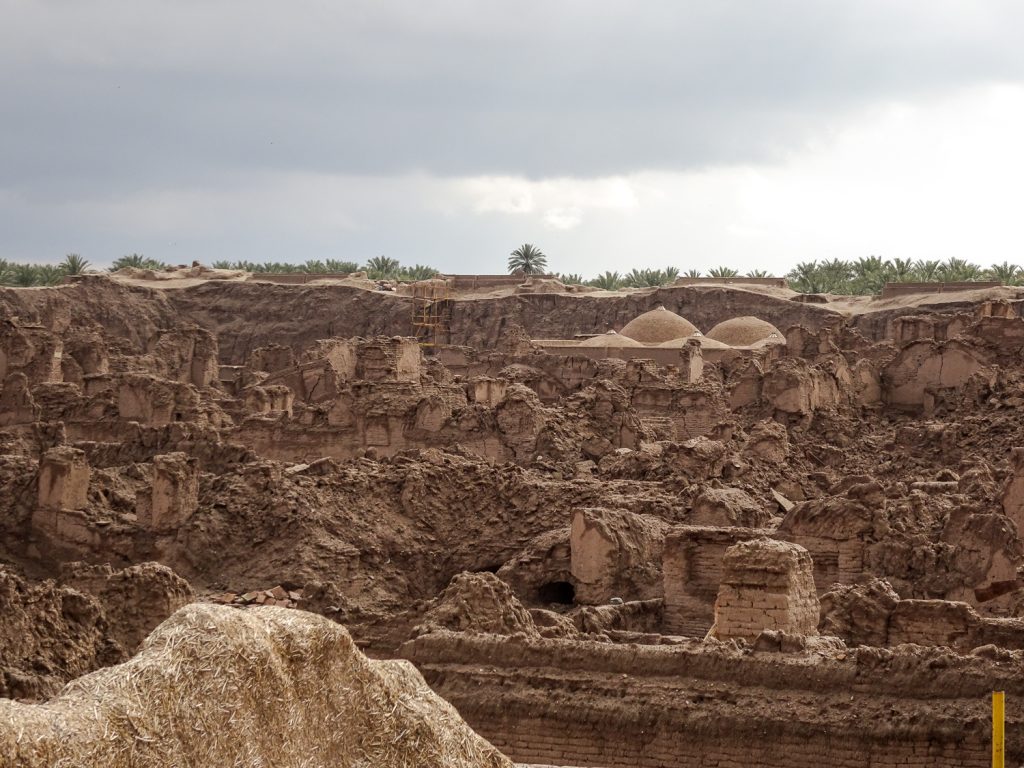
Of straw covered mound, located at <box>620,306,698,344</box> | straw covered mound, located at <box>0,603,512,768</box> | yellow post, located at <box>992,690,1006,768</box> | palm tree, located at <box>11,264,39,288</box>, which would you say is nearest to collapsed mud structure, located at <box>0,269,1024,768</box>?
straw covered mound, located at <box>0,603,512,768</box>

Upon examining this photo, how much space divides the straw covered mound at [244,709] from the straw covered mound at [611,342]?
39117 mm

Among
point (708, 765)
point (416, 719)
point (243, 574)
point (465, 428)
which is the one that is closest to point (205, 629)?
point (416, 719)

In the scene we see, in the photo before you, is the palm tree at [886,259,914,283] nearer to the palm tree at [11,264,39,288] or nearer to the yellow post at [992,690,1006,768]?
the palm tree at [11,264,39,288]

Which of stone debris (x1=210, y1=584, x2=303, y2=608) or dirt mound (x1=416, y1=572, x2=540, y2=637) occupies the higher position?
dirt mound (x1=416, y1=572, x2=540, y2=637)

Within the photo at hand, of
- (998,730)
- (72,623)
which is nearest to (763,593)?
(998,730)

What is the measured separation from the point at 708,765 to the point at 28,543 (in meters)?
13.7

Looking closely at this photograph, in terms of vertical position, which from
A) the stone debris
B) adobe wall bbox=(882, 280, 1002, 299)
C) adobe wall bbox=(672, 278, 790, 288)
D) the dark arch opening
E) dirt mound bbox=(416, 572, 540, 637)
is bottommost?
the stone debris

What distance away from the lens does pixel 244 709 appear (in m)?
8.95

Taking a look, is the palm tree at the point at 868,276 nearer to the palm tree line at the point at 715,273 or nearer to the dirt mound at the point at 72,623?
the palm tree line at the point at 715,273

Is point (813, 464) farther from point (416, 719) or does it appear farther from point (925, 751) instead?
point (416, 719)

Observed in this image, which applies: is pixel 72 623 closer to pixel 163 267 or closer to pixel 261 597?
pixel 261 597

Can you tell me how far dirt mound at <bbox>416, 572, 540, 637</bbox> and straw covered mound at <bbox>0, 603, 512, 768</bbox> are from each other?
6.62 metres

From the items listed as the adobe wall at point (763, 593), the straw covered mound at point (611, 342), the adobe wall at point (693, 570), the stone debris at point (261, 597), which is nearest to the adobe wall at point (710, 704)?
the adobe wall at point (763, 593)

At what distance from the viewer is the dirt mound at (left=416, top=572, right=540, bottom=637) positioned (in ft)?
55.7
